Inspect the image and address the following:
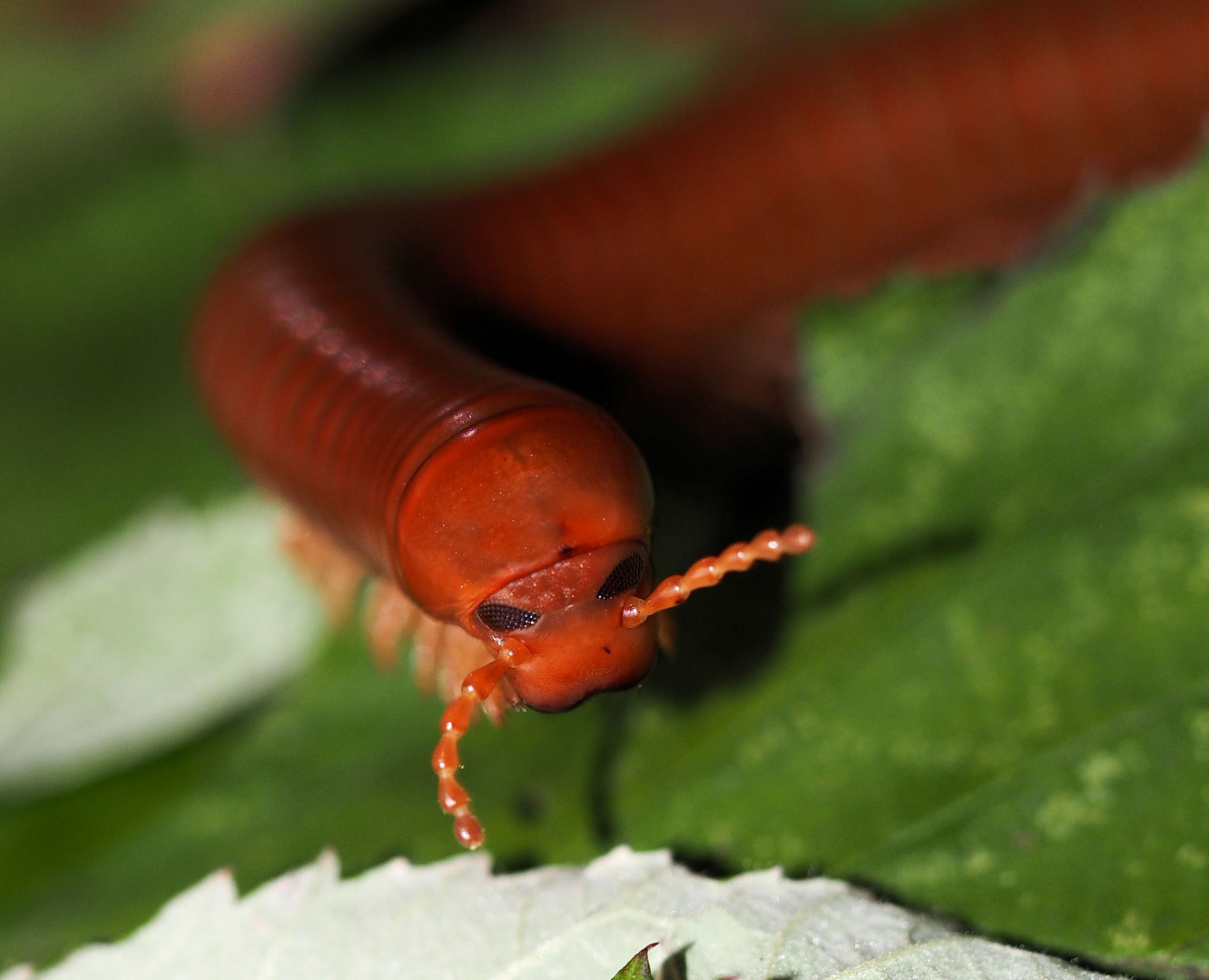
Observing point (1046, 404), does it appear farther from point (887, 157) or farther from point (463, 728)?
point (887, 157)

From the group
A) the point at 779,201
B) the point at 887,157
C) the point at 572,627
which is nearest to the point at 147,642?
the point at 572,627

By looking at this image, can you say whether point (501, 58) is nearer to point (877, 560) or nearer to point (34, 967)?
point (877, 560)

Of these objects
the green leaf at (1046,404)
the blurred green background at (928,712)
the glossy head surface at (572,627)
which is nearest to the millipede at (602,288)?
the glossy head surface at (572,627)

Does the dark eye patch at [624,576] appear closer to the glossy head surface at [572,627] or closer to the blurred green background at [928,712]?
the glossy head surface at [572,627]

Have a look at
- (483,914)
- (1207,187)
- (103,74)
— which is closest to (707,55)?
(103,74)

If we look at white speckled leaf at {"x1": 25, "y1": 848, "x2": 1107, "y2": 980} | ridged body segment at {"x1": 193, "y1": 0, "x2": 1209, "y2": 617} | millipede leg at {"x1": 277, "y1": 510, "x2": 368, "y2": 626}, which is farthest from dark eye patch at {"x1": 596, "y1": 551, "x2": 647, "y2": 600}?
ridged body segment at {"x1": 193, "y1": 0, "x2": 1209, "y2": 617}

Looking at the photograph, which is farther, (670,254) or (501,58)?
(501,58)
